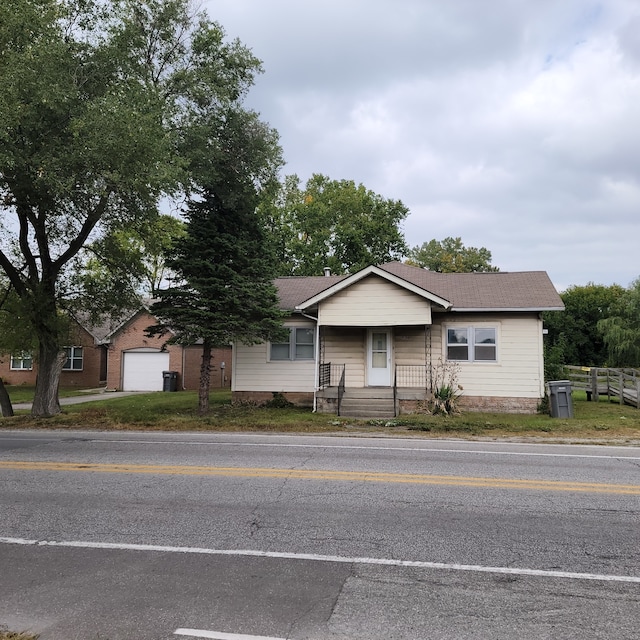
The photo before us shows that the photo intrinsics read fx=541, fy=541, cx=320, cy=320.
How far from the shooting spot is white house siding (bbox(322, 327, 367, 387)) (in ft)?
63.0

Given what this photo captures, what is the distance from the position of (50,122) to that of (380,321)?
10777 millimetres

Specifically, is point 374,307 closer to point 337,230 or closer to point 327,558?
point 327,558

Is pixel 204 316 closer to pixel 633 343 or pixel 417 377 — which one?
pixel 417 377

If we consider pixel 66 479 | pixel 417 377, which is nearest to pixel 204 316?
pixel 417 377

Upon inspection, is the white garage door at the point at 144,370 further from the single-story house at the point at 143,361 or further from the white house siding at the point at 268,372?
the white house siding at the point at 268,372

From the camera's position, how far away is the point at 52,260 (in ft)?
58.3

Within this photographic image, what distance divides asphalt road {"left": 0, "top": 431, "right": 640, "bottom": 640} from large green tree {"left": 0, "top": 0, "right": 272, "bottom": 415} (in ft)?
23.2

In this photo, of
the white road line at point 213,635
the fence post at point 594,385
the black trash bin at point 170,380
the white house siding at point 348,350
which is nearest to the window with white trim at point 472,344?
the white house siding at point 348,350

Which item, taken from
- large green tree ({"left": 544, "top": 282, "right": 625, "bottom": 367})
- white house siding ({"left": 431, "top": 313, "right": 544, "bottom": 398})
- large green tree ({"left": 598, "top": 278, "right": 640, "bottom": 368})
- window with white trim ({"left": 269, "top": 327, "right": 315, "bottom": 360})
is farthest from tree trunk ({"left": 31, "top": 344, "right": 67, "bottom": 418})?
large green tree ({"left": 598, "top": 278, "right": 640, "bottom": 368})

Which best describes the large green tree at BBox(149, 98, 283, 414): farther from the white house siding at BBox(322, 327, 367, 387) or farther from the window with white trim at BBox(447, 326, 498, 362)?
the window with white trim at BBox(447, 326, 498, 362)

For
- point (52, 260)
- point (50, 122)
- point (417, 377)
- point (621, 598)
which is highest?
point (50, 122)

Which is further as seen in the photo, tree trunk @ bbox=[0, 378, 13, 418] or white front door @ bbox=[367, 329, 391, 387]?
white front door @ bbox=[367, 329, 391, 387]

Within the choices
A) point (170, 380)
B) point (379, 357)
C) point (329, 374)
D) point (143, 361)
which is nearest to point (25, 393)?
point (143, 361)

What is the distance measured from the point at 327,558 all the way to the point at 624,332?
37967 millimetres
